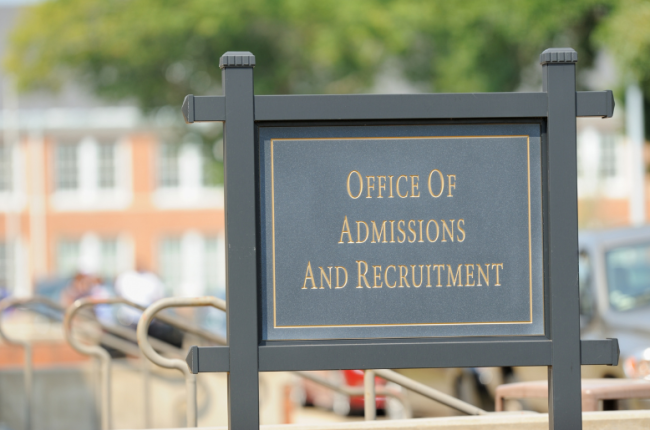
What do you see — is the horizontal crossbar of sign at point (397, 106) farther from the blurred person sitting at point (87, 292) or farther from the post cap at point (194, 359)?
the blurred person sitting at point (87, 292)

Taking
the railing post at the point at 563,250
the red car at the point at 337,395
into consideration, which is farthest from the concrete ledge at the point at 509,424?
the red car at the point at 337,395

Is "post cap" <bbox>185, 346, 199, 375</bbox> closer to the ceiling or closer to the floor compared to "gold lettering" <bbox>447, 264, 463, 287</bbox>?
closer to the floor

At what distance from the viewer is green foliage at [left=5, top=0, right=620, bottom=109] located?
56.9ft

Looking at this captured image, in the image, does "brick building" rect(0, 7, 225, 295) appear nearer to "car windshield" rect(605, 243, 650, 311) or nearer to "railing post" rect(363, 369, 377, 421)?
"car windshield" rect(605, 243, 650, 311)

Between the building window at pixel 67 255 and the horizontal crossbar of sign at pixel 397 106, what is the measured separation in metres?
32.2

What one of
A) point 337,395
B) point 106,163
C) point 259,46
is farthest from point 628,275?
point 106,163

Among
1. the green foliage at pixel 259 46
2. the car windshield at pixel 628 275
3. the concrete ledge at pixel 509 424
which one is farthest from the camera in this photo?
the green foliage at pixel 259 46

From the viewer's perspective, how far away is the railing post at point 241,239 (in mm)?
2932

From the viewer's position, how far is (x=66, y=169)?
33.6 metres

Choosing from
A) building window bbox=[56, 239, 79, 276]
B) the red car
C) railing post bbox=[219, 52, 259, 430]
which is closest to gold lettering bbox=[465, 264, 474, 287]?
railing post bbox=[219, 52, 259, 430]

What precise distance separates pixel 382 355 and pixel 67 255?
3272 centimetres

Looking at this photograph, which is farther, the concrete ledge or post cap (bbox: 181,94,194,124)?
the concrete ledge

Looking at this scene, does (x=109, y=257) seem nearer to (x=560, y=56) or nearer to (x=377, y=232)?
(x=377, y=232)

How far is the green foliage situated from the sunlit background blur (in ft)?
0.12
